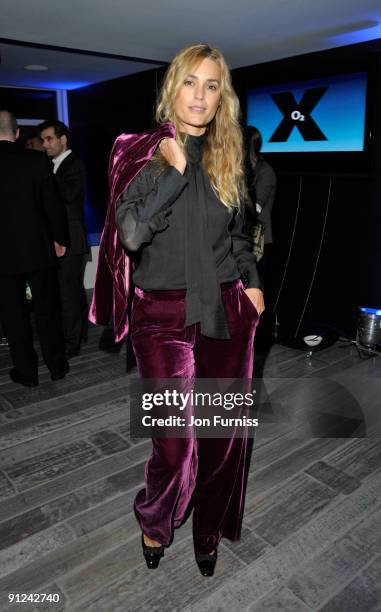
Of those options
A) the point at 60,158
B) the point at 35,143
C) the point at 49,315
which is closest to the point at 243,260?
the point at 49,315

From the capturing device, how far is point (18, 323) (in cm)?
332

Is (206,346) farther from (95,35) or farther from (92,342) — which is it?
(95,35)

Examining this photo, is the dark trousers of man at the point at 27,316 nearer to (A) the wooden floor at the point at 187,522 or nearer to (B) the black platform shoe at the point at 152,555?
(A) the wooden floor at the point at 187,522

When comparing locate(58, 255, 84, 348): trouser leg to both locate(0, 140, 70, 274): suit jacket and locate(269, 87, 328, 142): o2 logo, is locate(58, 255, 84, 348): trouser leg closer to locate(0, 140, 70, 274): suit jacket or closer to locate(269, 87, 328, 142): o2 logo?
locate(0, 140, 70, 274): suit jacket

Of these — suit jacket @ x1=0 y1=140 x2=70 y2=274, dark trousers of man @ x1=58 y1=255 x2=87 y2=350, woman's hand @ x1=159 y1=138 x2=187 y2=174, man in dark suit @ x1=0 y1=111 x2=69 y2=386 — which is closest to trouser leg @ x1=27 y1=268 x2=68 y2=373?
man in dark suit @ x1=0 y1=111 x2=69 y2=386

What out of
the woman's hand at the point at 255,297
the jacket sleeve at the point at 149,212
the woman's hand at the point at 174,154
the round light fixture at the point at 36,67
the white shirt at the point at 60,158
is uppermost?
the round light fixture at the point at 36,67

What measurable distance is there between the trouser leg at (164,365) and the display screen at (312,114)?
2.98 metres

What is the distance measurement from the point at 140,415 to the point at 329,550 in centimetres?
140

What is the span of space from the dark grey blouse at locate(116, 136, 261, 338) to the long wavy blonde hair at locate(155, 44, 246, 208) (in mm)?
32

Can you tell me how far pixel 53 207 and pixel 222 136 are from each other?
185cm

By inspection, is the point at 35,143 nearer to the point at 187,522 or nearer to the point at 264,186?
the point at 264,186

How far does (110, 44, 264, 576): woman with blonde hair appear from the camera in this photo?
1.51 meters

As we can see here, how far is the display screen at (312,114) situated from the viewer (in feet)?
12.9

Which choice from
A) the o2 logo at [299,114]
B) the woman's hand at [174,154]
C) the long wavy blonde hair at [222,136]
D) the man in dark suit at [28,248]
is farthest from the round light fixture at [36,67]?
the woman's hand at [174,154]
